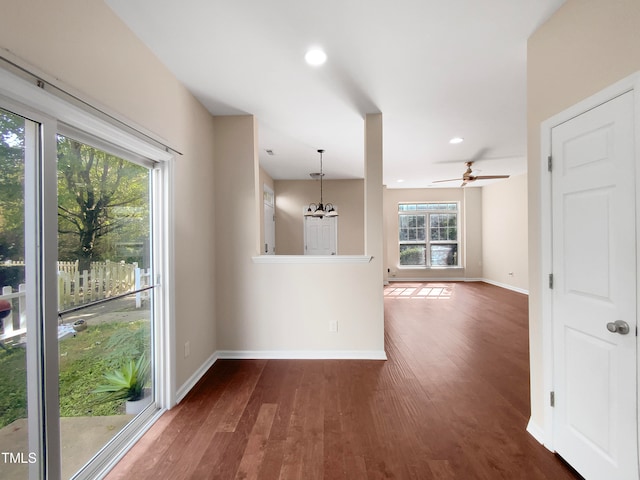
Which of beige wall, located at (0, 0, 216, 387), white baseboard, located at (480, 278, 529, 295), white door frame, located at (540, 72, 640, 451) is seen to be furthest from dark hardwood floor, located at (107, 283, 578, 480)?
white baseboard, located at (480, 278, 529, 295)

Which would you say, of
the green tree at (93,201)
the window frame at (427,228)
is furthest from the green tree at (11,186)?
the window frame at (427,228)

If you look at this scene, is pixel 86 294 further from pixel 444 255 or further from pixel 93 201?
pixel 444 255

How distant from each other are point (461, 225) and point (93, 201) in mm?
8670

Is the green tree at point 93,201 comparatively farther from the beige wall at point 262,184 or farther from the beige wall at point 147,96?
the beige wall at point 262,184

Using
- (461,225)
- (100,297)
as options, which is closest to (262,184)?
(100,297)

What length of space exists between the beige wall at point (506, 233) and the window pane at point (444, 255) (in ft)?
2.52

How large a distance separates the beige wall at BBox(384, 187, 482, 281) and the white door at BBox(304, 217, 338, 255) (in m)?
1.99

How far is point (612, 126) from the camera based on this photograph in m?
1.33

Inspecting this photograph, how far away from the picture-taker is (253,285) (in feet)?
10.1

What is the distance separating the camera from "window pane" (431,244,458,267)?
331 inches

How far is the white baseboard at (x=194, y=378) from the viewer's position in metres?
2.32

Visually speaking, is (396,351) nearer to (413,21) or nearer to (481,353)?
(481,353)

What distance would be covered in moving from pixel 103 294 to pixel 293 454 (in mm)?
1509

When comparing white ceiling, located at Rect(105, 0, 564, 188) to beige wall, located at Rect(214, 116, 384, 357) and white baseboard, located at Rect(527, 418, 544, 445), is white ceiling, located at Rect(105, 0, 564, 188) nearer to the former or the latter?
beige wall, located at Rect(214, 116, 384, 357)
